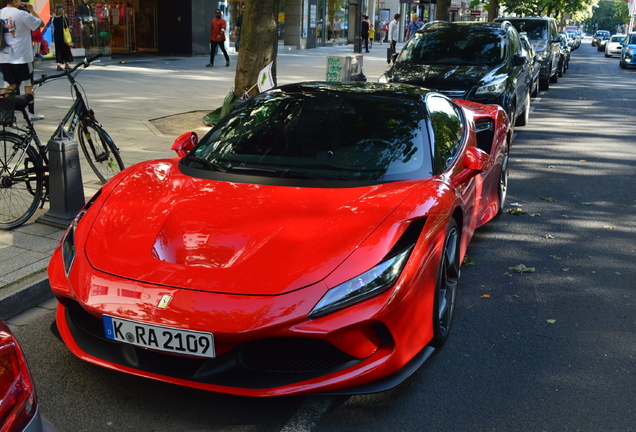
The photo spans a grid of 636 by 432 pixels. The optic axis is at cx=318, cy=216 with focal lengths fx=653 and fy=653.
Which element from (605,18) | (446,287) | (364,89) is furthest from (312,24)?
(605,18)

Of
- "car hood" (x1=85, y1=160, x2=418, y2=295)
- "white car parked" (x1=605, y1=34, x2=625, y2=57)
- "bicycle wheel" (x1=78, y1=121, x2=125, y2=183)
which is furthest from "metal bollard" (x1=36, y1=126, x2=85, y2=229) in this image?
"white car parked" (x1=605, y1=34, x2=625, y2=57)

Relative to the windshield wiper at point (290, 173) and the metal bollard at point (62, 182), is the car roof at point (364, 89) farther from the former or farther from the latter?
the metal bollard at point (62, 182)

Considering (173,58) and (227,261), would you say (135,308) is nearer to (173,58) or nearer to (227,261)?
(227,261)

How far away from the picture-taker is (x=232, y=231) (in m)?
3.16

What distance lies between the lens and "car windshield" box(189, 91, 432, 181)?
384cm

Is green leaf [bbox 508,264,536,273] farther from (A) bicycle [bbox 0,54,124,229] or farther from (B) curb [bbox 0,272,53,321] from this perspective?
(A) bicycle [bbox 0,54,124,229]

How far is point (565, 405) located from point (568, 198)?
14.8 ft

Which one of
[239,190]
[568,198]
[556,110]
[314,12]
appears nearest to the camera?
Result: [239,190]

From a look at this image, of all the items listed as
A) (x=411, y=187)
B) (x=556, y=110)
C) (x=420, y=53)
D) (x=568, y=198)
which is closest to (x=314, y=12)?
(x=556, y=110)

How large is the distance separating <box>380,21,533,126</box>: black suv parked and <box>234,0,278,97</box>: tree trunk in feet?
6.51

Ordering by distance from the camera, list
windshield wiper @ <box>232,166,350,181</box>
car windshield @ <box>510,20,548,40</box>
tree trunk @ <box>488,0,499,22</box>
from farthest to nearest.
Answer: tree trunk @ <box>488,0,499,22</box> → car windshield @ <box>510,20,548,40</box> → windshield wiper @ <box>232,166,350,181</box>

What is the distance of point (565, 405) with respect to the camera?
10.2 ft

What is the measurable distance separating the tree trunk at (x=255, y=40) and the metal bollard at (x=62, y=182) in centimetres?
546

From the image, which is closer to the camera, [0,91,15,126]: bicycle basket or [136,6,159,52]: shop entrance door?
[0,91,15,126]: bicycle basket
